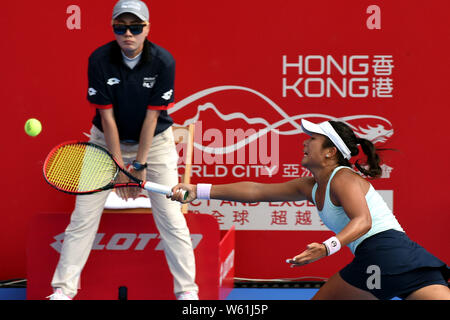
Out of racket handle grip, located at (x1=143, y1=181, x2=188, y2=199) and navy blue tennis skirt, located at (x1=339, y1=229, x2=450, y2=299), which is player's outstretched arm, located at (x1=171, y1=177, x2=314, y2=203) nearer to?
racket handle grip, located at (x1=143, y1=181, x2=188, y2=199)

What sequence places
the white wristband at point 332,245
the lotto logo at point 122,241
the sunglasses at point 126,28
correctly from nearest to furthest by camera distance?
the white wristband at point 332,245
the sunglasses at point 126,28
the lotto logo at point 122,241

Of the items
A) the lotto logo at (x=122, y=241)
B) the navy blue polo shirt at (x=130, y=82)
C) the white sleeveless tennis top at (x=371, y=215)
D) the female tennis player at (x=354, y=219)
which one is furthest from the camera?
the lotto logo at (x=122, y=241)

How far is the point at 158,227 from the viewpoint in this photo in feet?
17.0

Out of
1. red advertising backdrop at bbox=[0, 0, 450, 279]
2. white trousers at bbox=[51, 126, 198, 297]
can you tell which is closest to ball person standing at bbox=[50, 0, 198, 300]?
white trousers at bbox=[51, 126, 198, 297]

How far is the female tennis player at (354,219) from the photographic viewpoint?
394cm

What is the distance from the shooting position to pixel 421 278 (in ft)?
13.0

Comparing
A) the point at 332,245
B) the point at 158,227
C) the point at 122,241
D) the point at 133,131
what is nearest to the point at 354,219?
the point at 332,245

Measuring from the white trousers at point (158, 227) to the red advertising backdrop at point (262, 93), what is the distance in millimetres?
780

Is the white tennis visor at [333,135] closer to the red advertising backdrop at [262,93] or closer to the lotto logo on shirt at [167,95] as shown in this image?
the lotto logo on shirt at [167,95]

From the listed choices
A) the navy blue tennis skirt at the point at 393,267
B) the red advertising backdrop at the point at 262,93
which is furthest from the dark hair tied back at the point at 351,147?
the red advertising backdrop at the point at 262,93

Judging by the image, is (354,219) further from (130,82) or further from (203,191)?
(130,82)

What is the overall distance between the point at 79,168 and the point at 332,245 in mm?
1734

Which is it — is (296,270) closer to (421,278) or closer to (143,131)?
(143,131)
